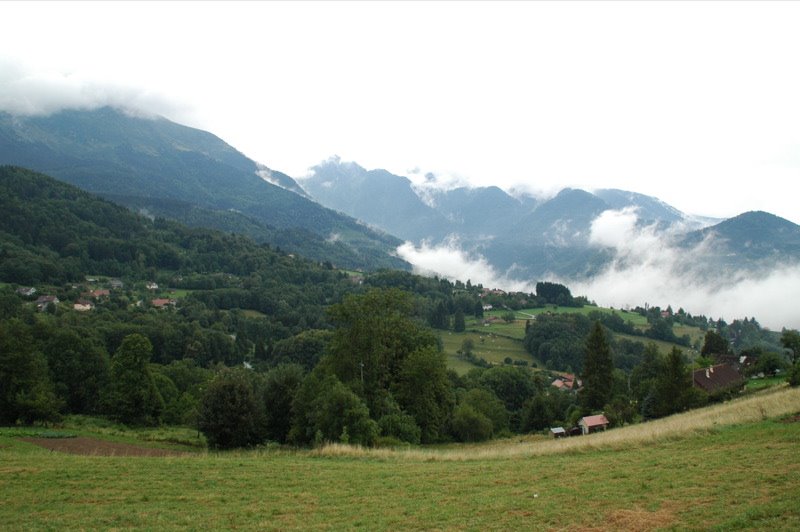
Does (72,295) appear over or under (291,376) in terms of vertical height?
over

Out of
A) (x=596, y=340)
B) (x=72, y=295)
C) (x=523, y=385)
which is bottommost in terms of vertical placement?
(x=523, y=385)

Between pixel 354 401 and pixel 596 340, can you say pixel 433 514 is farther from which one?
pixel 596 340

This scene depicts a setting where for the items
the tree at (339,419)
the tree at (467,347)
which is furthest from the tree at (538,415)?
the tree at (467,347)

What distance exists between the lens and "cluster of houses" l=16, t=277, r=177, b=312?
86.9 meters

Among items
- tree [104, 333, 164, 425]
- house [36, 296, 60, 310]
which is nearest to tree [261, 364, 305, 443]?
tree [104, 333, 164, 425]

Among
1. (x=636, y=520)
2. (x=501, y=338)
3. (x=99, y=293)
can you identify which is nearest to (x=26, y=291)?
(x=99, y=293)

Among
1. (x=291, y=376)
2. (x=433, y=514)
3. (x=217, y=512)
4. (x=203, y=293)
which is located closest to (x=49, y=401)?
(x=291, y=376)

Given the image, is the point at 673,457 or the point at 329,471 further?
the point at 329,471

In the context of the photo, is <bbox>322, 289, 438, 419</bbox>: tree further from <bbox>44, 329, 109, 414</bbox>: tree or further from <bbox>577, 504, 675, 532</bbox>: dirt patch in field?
<bbox>44, 329, 109, 414</bbox>: tree

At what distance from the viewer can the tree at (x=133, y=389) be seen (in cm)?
3847

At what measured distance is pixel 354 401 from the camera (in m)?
27.0

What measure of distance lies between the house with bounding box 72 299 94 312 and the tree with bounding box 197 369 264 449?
2750 inches

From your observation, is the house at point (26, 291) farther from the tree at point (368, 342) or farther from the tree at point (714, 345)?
the tree at point (714, 345)

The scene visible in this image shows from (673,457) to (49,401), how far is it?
1263 inches
